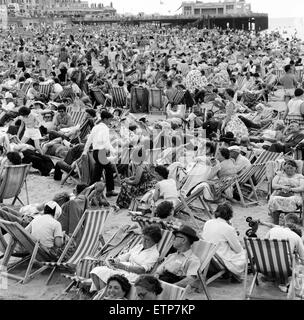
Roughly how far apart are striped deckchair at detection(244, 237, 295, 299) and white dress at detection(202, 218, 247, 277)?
19cm

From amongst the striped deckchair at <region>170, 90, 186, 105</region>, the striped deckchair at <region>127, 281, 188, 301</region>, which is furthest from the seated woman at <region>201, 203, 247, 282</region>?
the striped deckchair at <region>170, 90, 186, 105</region>

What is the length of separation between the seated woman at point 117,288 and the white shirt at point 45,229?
1417 millimetres

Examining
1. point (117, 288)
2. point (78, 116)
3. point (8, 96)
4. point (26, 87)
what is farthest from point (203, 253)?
point (26, 87)

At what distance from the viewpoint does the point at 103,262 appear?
5.19 metres

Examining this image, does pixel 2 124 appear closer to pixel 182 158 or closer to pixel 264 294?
pixel 182 158

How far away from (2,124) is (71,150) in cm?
296

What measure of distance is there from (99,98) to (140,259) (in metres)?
8.75

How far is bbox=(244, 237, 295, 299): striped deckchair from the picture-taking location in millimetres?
4984

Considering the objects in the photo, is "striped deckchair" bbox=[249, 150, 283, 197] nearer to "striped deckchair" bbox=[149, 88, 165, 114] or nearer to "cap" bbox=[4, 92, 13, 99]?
"striped deckchair" bbox=[149, 88, 165, 114]

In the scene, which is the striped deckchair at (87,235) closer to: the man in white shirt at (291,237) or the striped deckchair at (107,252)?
the striped deckchair at (107,252)

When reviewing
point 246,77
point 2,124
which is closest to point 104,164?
point 2,124

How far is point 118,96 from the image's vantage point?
1372cm

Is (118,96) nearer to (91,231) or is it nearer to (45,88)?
(45,88)

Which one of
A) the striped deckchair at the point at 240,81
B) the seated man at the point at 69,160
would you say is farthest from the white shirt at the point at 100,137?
the striped deckchair at the point at 240,81
